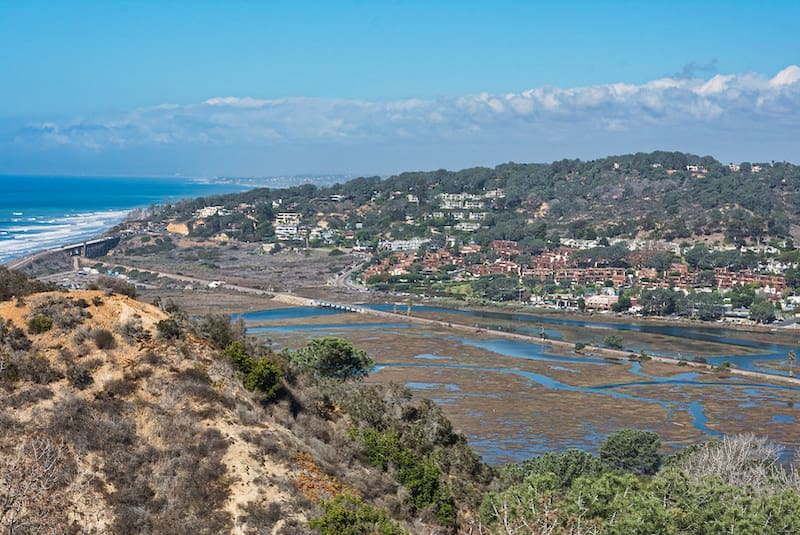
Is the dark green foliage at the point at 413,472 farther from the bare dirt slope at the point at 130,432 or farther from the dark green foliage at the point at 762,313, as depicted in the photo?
the dark green foliage at the point at 762,313

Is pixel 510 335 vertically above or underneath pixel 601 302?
underneath

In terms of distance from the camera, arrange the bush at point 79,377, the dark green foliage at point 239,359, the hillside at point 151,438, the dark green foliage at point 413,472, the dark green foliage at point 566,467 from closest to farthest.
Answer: the hillside at point 151,438 < the bush at point 79,377 < the dark green foliage at point 413,472 < the dark green foliage at point 239,359 < the dark green foliage at point 566,467

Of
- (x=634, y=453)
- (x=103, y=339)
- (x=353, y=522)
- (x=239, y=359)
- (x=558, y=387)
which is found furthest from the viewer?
(x=558, y=387)

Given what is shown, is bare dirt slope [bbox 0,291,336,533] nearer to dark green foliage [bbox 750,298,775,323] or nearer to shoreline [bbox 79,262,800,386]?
shoreline [bbox 79,262,800,386]

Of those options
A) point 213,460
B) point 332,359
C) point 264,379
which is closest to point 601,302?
point 332,359

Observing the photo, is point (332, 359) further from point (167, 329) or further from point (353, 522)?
point (353, 522)

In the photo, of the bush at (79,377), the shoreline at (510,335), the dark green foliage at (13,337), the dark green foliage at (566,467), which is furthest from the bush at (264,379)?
the shoreline at (510,335)

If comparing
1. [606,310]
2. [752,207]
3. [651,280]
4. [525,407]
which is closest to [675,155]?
[752,207]
